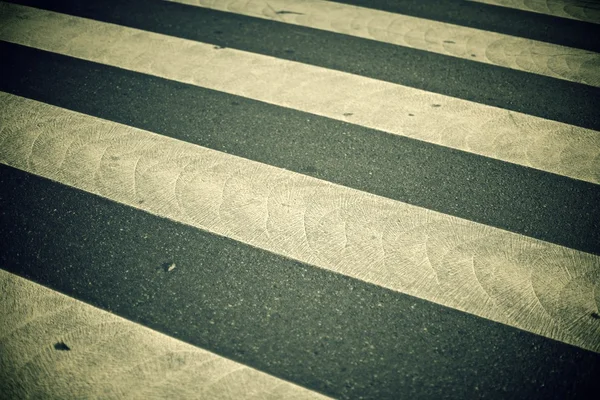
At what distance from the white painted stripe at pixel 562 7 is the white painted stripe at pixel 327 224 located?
319 cm

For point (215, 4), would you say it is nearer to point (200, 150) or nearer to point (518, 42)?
point (200, 150)

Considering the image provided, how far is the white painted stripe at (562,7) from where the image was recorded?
434 cm

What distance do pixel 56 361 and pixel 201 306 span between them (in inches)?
27.2

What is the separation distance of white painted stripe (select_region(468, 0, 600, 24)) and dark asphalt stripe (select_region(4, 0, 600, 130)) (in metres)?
1.36

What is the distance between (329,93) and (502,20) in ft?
7.35

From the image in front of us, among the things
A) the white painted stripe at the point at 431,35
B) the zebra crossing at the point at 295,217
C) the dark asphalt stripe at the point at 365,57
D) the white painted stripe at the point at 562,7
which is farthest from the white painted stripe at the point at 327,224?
the white painted stripe at the point at 562,7

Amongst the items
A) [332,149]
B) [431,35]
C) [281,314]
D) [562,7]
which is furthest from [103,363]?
[562,7]

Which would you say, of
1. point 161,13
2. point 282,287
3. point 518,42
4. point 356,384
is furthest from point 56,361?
point 518,42

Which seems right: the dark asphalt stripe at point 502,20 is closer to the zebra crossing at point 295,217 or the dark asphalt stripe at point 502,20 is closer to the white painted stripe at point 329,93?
the zebra crossing at point 295,217

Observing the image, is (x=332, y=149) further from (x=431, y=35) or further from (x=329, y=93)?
(x=431, y=35)

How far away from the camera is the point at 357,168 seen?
284cm

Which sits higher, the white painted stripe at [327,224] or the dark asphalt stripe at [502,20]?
the dark asphalt stripe at [502,20]

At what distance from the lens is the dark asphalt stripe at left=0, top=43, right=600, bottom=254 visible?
8.53 ft

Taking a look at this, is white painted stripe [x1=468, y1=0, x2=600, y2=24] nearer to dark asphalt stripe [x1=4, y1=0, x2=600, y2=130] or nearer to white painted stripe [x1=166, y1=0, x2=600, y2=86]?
white painted stripe [x1=166, y1=0, x2=600, y2=86]
